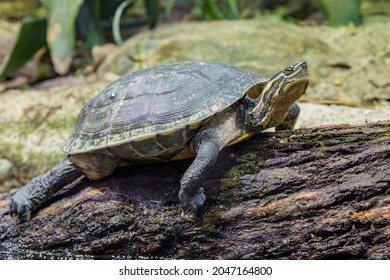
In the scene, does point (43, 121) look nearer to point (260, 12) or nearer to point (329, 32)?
point (329, 32)

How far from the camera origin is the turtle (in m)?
1.89

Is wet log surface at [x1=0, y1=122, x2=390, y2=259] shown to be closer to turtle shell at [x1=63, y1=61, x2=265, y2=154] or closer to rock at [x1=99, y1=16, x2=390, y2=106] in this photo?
turtle shell at [x1=63, y1=61, x2=265, y2=154]

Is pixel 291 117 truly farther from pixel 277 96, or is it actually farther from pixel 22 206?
pixel 22 206

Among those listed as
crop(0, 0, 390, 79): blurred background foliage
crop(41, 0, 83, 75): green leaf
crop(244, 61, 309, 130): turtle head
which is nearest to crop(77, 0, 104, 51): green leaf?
crop(0, 0, 390, 79): blurred background foliage

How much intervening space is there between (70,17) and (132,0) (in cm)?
77

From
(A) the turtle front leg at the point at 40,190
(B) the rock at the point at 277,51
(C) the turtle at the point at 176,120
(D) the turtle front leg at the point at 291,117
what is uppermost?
(C) the turtle at the point at 176,120

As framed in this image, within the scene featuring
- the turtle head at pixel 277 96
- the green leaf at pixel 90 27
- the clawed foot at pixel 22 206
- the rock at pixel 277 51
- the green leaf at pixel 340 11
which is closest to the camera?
the turtle head at pixel 277 96

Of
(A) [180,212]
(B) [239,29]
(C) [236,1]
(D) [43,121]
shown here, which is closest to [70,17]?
(D) [43,121]

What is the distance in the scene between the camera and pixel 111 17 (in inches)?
189

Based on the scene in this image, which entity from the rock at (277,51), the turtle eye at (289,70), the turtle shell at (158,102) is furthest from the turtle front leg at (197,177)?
the rock at (277,51)

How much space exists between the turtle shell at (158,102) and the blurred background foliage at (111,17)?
6.69 ft

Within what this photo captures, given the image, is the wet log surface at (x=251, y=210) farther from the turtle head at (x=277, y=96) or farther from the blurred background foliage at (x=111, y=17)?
the blurred background foliage at (x=111, y=17)

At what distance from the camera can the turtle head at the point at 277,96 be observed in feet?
6.07

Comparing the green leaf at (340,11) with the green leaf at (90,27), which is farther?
the green leaf at (90,27)
